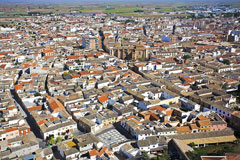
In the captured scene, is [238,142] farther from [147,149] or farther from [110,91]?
[110,91]

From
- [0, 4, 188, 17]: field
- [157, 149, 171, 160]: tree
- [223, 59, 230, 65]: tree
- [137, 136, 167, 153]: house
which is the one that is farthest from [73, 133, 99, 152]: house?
[0, 4, 188, 17]: field

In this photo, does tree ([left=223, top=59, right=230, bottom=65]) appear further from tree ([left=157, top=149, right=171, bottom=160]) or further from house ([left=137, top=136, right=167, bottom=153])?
tree ([left=157, top=149, right=171, bottom=160])

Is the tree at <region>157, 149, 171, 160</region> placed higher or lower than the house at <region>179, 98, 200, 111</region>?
lower

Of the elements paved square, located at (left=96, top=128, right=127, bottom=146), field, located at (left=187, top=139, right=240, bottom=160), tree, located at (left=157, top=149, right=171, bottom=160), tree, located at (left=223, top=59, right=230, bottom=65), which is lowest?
paved square, located at (left=96, top=128, right=127, bottom=146)

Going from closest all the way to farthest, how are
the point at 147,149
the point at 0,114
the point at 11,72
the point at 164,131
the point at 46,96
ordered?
the point at 147,149, the point at 164,131, the point at 0,114, the point at 46,96, the point at 11,72

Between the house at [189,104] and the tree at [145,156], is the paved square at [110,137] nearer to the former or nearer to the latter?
the tree at [145,156]

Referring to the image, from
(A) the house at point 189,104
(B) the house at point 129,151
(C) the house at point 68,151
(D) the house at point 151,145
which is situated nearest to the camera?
(C) the house at point 68,151

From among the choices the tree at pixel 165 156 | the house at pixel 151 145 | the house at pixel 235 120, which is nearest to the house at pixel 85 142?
the house at pixel 151 145

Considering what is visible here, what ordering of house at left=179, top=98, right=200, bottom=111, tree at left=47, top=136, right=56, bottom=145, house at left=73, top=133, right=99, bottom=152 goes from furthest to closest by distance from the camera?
house at left=179, top=98, right=200, bottom=111, tree at left=47, top=136, right=56, bottom=145, house at left=73, top=133, right=99, bottom=152

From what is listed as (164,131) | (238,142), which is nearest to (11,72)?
(164,131)

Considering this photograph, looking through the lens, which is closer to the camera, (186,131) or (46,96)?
(186,131)

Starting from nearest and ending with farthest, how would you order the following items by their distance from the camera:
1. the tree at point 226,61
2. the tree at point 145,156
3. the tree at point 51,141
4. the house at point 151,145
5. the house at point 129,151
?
the tree at point 145,156, the house at point 129,151, the house at point 151,145, the tree at point 51,141, the tree at point 226,61
